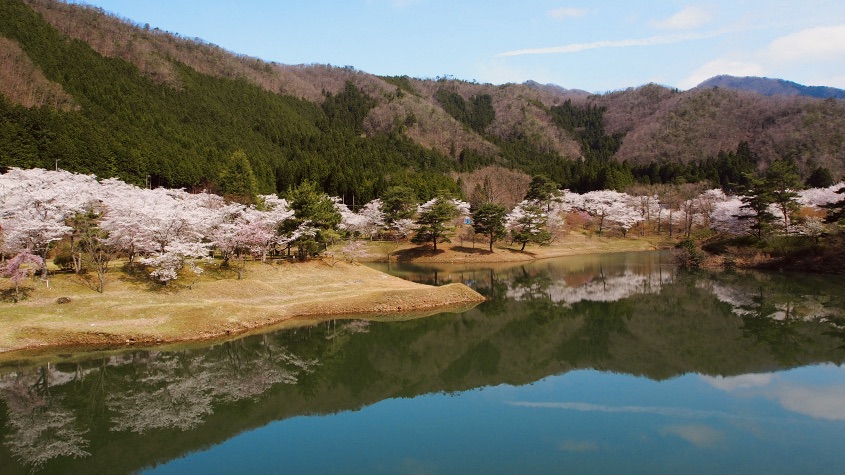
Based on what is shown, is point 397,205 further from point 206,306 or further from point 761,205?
point 206,306

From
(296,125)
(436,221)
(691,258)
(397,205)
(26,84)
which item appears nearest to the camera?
(691,258)

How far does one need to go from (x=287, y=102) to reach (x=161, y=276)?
130 m

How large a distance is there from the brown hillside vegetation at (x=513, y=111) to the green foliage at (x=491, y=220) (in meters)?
72.0

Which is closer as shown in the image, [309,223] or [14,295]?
[14,295]

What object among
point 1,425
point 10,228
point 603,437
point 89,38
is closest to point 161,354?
point 1,425

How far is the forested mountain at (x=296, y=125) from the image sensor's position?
7381 centimetres

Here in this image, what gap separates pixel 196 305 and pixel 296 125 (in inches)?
4427

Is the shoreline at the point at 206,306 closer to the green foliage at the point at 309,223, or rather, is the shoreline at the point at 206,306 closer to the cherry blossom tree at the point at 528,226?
the green foliage at the point at 309,223

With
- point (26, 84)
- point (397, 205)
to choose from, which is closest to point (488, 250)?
point (397, 205)

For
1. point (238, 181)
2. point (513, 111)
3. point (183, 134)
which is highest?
point (513, 111)

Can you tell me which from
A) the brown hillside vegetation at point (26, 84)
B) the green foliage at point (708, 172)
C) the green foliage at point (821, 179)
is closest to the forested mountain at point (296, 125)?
the brown hillside vegetation at point (26, 84)

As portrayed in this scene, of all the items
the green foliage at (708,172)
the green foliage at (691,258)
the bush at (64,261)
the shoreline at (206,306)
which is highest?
the green foliage at (708,172)

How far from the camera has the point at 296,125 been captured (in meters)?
134

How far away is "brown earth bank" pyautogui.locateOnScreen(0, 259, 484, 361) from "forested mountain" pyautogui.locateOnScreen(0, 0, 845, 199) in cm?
3715
